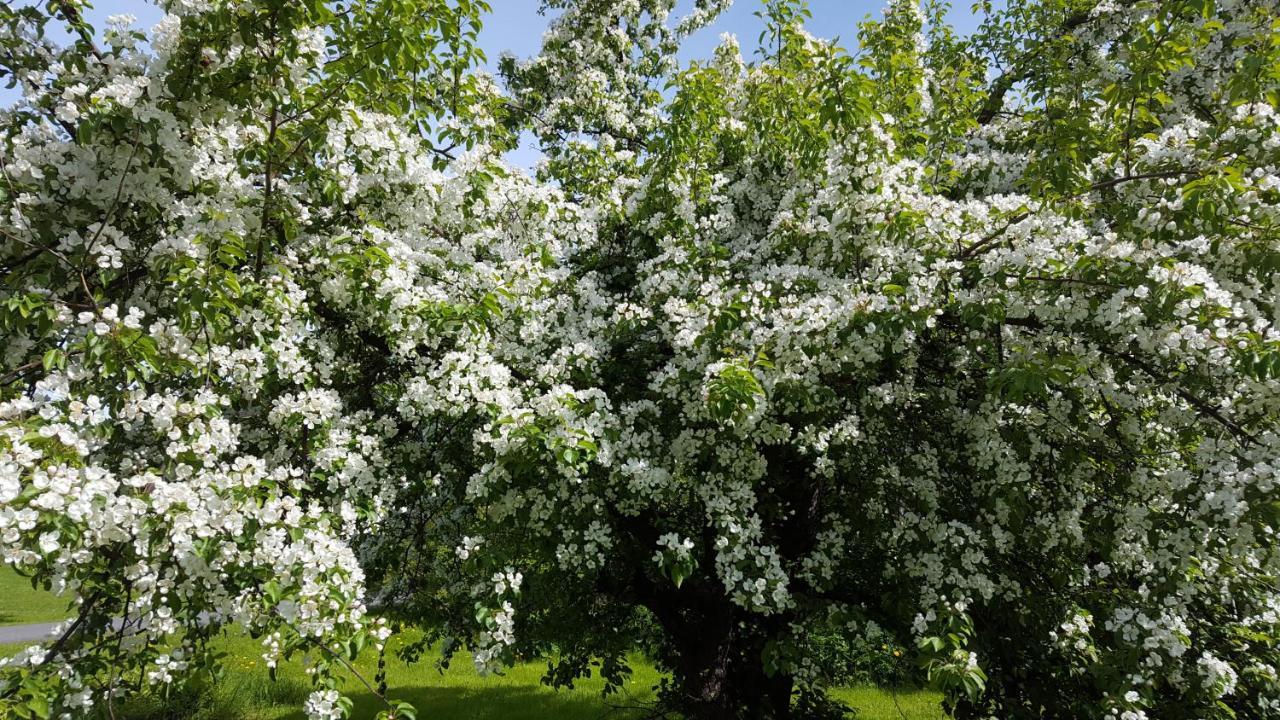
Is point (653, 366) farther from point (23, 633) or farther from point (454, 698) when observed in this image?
point (23, 633)

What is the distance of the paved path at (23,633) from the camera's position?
14.0 metres

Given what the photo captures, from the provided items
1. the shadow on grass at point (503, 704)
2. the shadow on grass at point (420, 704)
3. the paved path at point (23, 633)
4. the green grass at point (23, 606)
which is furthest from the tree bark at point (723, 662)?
the green grass at point (23, 606)

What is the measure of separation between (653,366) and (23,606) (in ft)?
79.3

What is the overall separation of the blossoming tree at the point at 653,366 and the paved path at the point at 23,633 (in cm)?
1370

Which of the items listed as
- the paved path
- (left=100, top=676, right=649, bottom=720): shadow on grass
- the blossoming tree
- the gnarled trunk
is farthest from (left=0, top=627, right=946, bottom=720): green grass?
the paved path

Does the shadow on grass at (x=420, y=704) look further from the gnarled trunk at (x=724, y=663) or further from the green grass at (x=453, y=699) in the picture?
the gnarled trunk at (x=724, y=663)

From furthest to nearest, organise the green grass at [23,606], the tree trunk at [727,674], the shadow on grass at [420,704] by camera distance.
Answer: the green grass at [23,606], the shadow on grass at [420,704], the tree trunk at [727,674]

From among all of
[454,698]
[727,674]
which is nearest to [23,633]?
[454,698]

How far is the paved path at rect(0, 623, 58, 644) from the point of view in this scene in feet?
45.8

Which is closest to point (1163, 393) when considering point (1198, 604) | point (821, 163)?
point (1198, 604)

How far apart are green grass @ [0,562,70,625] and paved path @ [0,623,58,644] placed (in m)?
0.55

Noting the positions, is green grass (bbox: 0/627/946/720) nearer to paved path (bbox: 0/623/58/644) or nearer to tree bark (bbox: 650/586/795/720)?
tree bark (bbox: 650/586/795/720)

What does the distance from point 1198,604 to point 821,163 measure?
13.2 feet

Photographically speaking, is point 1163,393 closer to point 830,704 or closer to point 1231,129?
point 1231,129
